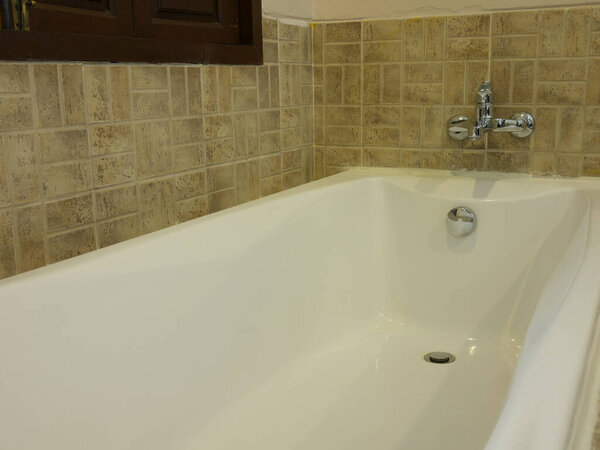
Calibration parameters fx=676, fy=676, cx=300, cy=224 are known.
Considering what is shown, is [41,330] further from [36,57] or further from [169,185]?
[169,185]

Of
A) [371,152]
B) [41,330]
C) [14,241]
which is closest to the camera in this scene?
[41,330]

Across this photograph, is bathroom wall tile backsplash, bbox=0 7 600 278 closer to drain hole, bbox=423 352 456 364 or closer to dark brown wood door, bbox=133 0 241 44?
dark brown wood door, bbox=133 0 241 44

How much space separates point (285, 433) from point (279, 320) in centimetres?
32

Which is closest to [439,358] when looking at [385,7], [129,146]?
[129,146]

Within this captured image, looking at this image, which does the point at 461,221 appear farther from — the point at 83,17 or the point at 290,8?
the point at 83,17

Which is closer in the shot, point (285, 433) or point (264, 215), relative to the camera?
point (285, 433)

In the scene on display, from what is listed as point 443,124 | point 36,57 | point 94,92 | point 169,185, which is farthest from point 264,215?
point 443,124

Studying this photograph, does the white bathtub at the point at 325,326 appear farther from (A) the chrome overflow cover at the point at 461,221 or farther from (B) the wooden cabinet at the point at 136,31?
(B) the wooden cabinet at the point at 136,31

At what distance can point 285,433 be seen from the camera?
4.32 ft

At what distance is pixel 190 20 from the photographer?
167 centimetres

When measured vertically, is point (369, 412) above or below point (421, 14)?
below

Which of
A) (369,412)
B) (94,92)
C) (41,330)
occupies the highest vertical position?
(94,92)

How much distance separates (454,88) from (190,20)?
2.60 feet

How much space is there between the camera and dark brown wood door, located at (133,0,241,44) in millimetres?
1503
